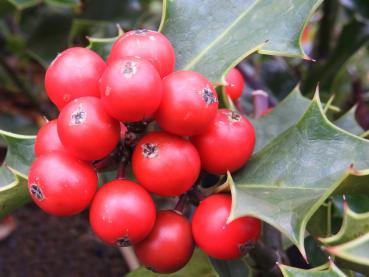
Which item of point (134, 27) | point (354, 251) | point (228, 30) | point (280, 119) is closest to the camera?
point (354, 251)

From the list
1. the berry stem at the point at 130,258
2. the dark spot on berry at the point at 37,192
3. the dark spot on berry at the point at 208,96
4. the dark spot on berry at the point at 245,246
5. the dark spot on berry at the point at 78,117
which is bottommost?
the berry stem at the point at 130,258

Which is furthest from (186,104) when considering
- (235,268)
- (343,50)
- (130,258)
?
(343,50)

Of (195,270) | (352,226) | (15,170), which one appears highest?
(352,226)

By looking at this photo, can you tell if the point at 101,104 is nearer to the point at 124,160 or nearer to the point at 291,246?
the point at 124,160

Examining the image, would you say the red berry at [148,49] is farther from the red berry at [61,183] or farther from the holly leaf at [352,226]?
the holly leaf at [352,226]

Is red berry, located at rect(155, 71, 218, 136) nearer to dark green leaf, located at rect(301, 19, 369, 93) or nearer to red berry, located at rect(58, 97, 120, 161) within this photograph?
red berry, located at rect(58, 97, 120, 161)

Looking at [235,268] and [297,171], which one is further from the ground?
[297,171]

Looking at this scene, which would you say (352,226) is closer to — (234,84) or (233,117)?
(233,117)

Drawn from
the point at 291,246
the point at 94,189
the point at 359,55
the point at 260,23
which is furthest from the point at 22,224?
the point at 359,55

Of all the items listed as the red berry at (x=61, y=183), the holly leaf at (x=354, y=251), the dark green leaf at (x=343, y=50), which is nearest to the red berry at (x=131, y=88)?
the red berry at (x=61, y=183)
